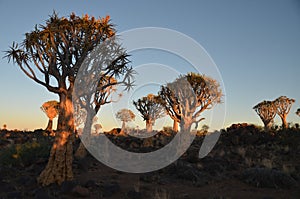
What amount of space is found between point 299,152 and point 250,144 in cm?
336

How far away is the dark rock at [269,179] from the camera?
765cm

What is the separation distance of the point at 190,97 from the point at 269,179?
8.01 meters

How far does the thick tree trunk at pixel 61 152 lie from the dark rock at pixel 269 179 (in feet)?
19.2

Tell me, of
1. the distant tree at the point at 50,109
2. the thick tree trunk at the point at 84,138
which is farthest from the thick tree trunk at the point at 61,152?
the distant tree at the point at 50,109

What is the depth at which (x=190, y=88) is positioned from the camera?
15531 millimetres

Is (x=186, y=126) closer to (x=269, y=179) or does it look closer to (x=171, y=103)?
(x=171, y=103)

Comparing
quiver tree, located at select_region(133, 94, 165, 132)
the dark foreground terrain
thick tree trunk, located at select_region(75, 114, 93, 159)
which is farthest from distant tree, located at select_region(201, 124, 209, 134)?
thick tree trunk, located at select_region(75, 114, 93, 159)

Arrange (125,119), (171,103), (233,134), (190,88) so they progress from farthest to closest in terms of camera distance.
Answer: (125,119), (233,134), (171,103), (190,88)

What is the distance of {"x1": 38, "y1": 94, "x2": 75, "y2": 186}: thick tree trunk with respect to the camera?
7.12 m

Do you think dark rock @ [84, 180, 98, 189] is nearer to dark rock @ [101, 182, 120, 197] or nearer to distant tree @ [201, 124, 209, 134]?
dark rock @ [101, 182, 120, 197]

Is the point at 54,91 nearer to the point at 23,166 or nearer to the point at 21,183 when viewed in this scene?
the point at 21,183

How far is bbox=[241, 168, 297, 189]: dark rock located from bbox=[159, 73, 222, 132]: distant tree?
21.0 feet

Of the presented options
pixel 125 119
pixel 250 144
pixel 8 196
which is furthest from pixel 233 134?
pixel 125 119

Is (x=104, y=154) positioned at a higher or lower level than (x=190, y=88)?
lower
